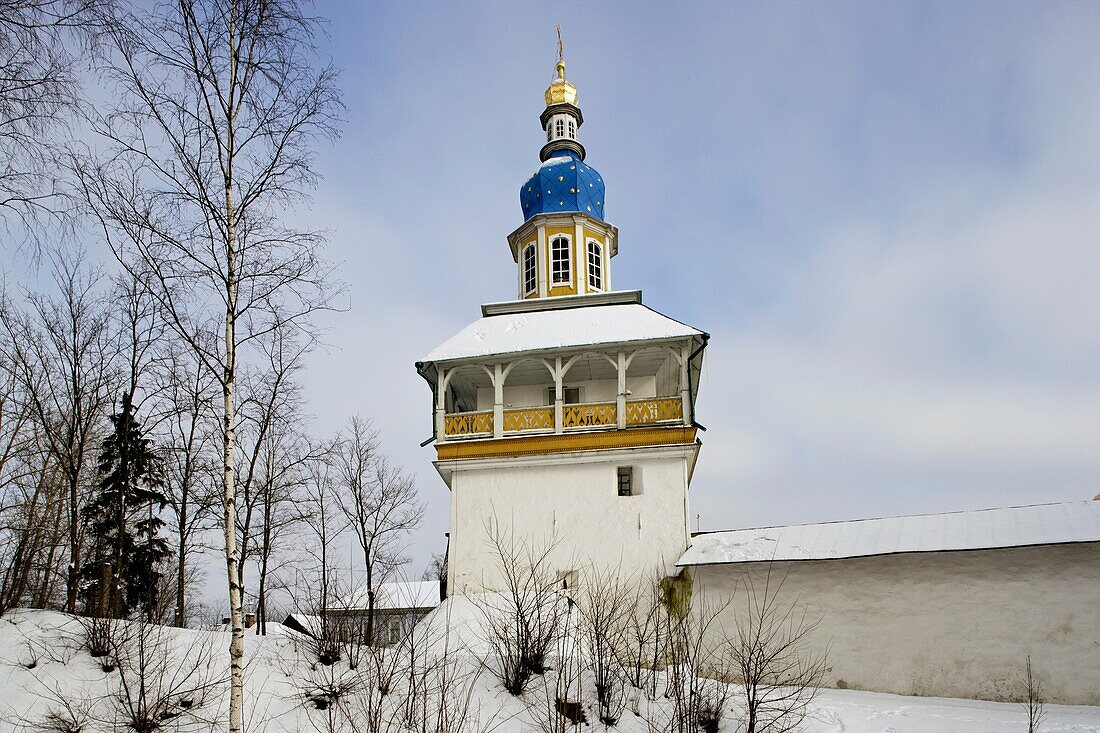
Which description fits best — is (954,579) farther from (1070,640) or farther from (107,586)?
(107,586)

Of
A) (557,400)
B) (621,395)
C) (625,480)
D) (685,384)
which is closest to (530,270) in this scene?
(557,400)

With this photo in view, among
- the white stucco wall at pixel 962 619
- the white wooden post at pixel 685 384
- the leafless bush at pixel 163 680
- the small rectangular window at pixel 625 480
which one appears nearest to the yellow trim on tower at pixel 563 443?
the white wooden post at pixel 685 384

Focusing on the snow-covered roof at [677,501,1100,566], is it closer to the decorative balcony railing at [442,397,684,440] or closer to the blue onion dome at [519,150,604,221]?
the decorative balcony railing at [442,397,684,440]

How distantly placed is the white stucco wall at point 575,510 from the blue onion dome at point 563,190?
939 centimetres

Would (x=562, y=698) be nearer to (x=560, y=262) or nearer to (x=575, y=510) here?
(x=575, y=510)

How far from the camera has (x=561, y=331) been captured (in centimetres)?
1984

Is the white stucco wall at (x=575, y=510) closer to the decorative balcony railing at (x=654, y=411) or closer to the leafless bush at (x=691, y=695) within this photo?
the decorative balcony railing at (x=654, y=411)

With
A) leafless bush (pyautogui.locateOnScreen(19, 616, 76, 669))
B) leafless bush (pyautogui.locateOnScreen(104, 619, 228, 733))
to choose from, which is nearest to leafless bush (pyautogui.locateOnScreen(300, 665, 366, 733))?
leafless bush (pyautogui.locateOnScreen(104, 619, 228, 733))

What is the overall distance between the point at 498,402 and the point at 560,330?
2233mm

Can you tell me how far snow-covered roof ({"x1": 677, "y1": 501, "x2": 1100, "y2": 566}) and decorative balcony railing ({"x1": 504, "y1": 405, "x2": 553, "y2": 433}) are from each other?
4047 millimetres

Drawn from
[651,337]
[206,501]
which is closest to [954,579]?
[651,337]

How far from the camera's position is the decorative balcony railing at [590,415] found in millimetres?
18734

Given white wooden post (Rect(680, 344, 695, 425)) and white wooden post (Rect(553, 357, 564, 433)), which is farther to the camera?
white wooden post (Rect(553, 357, 564, 433))

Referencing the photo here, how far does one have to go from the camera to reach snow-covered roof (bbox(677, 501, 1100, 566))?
14.5 metres
